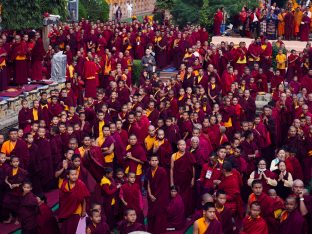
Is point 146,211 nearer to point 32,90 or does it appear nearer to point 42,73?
point 32,90

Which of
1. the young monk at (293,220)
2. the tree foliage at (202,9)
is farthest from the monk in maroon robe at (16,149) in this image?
the tree foliage at (202,9)

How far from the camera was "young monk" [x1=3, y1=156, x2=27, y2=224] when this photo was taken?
40.7 feet

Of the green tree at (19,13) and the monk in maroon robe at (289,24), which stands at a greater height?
the green tree at (19,13)

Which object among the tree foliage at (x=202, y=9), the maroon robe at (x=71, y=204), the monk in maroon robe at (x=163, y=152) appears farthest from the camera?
the tree foliage at (x=202, y=9)

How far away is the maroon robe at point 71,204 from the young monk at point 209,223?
78.9 inches

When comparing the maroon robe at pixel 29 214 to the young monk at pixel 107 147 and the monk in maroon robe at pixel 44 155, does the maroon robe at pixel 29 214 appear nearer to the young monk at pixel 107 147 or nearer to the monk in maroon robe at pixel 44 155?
the young monk at pixel 107 147

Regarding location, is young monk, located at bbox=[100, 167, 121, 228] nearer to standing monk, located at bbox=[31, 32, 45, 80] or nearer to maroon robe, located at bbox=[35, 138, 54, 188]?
maroon robe, located at bbox=[35, 138, 54, 188]

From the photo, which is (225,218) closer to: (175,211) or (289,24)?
(175,211)

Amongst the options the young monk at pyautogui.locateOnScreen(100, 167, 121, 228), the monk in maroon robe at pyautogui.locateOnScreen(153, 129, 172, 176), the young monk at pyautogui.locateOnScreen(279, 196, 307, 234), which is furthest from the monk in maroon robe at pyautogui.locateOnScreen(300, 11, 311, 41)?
the young monk at pyautogui.locateOnScreen(279, 196, 307, 234)

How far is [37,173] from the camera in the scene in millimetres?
13867

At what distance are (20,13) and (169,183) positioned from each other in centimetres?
1095

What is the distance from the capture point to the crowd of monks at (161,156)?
1079cm

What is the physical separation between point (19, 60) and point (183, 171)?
7.96 meters

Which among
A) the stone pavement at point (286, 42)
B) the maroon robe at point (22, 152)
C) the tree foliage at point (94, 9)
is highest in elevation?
the tree foliage at point (94, 9)
